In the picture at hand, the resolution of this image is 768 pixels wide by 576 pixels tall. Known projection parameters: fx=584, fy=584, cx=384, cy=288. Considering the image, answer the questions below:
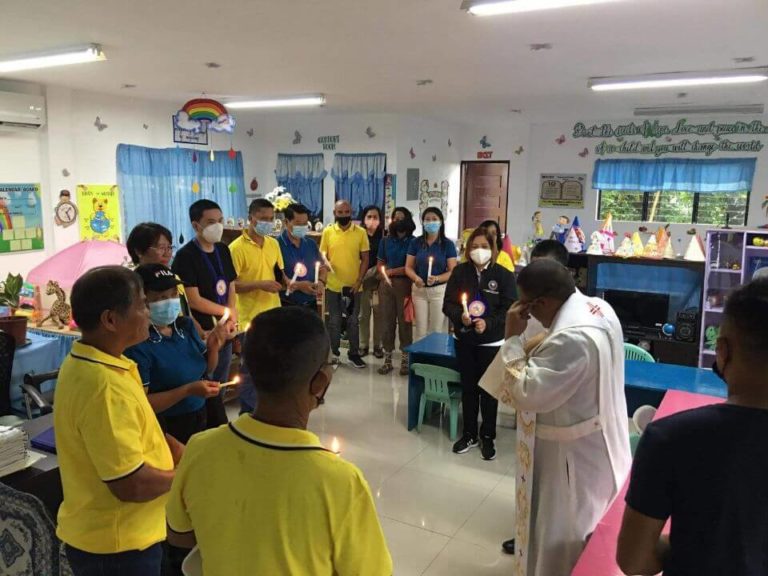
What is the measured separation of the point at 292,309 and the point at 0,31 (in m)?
4.44

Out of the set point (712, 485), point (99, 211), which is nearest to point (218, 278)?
point (712, 485)

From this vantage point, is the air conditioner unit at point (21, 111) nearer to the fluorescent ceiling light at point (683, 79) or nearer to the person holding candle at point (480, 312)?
the person holding candle at point (480, 312)

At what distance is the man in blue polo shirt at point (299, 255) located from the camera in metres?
4.94

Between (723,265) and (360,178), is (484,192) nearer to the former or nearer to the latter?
(360,178)

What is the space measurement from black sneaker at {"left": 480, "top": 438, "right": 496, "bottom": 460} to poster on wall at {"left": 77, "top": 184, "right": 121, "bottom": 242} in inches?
217

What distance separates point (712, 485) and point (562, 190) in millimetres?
9375

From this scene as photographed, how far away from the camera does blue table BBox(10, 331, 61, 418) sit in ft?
12.4

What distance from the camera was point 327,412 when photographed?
16.1 ft

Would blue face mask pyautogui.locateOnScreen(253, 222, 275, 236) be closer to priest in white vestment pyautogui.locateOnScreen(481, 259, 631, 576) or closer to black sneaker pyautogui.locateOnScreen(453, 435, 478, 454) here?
black sneaker pyautogui.locateOnScreen(453, 435, 478, 454)

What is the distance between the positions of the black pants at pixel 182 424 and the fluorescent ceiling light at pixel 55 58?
11.9 feet

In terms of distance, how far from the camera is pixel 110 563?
62.1 inches

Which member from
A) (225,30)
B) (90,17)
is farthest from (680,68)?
(90,17)

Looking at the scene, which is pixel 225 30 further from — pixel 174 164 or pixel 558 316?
pixel 174 164

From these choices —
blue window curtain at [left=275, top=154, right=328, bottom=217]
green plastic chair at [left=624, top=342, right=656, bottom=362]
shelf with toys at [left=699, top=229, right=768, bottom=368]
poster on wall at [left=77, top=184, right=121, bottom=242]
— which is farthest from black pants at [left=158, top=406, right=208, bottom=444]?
blue window curtain at [left=275, top=154, right=328, bottom=217]
